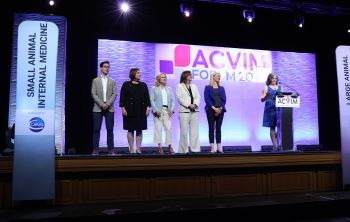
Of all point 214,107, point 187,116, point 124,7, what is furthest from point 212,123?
point 124,7

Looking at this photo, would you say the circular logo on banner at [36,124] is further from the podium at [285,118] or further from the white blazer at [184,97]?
the podium at [285,118]

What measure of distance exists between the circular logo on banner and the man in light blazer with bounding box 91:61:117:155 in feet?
4.44

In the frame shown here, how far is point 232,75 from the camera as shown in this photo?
831 cm

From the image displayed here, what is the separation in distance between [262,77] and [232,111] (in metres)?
1.16

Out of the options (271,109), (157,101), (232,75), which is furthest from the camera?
(232,75)

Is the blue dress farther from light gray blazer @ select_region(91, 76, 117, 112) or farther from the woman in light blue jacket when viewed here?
light gray blazer @ select_region(91, 76, 117, 112)

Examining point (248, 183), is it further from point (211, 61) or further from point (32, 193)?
point (211, 61)

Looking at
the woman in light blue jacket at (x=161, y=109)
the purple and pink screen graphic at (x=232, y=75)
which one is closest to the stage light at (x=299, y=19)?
the purple and pink screen graphic at (x=232, y=75)

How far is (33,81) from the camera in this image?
4.19 m

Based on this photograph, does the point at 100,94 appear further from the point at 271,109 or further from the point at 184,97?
the point at 271,109

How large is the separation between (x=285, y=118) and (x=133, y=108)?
238 centimetres

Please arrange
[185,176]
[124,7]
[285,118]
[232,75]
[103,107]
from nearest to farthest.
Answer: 1. [185,176]
2. [103,107]
3. [285,118]
4. [124,7]
5. [232,75]

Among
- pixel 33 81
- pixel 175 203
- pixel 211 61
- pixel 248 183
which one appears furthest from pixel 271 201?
pixel 211 61

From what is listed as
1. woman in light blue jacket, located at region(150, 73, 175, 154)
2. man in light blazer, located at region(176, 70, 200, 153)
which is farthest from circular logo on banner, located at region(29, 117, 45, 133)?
man in light blazer, located at region(176, 70, 200, 153)
